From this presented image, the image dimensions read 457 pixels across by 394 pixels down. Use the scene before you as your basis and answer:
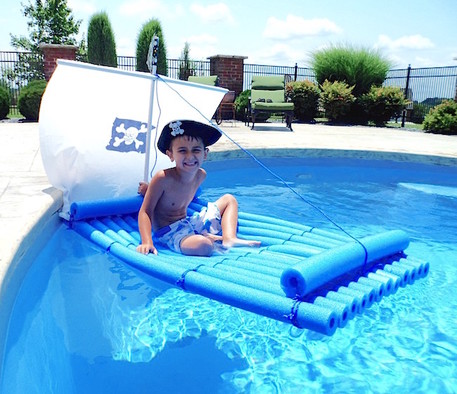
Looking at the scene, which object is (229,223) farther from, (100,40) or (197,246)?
(100,40)

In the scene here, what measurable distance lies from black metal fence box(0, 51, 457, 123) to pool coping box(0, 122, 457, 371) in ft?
16.6

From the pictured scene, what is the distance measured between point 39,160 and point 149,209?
3.08 metres

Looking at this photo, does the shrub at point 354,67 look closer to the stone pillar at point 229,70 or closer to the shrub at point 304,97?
the shrub at point 304,97

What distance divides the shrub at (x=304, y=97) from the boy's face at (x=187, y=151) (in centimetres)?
1184

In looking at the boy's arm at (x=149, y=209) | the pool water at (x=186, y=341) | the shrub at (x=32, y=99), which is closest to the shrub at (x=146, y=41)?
the shrub at (x=32, y=99)

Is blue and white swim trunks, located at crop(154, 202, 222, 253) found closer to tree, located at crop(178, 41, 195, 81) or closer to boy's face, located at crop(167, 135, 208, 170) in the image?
boy's face, located at crop(167, 135, 208, 170)

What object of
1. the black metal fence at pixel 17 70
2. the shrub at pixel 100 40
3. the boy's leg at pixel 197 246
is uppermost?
the shrub at pixel 100 40

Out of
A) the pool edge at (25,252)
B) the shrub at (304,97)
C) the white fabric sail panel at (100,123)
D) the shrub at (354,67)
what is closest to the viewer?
the pool edge at (25,252)

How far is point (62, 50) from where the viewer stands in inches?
504

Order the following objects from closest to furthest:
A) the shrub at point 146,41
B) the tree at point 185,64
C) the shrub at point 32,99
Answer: the shrub at point 32,99 < the shrub at point 146,41 < the tree at point 185,64

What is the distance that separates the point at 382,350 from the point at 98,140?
2800 mm

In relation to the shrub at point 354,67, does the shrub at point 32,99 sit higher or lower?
lower

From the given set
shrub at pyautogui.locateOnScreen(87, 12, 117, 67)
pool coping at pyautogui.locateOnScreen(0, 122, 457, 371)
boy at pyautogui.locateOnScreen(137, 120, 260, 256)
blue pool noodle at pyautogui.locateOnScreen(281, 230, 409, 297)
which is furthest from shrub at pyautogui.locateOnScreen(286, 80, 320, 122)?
blue pool noodle at pyautogui.locateOnScreen(281, 230, 409, 297)

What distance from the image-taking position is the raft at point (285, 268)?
7.05ft
